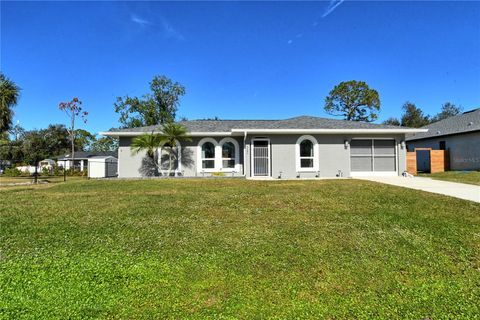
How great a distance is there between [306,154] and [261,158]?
254cm

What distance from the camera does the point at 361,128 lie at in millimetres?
15953

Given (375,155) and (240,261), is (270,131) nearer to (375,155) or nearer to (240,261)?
(375,155)

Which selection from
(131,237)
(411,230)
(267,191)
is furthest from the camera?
(267,191)

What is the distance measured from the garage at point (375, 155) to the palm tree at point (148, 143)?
11147 mm

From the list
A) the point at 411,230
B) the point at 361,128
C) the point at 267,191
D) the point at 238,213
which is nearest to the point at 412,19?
the point at 361,128

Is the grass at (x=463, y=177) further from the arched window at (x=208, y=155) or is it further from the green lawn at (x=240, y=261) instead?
the arched window at (x=208, y=155)

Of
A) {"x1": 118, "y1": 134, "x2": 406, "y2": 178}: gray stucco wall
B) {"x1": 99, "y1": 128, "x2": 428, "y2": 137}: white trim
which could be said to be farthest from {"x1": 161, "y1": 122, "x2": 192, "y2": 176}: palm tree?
{"x1": 118, "y1": 134, "x2": 406, "y2": 178}: gray stucco wall

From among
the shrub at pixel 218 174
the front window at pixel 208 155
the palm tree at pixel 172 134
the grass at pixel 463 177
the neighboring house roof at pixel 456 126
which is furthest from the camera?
the neighboring house roof at pixel 456 126

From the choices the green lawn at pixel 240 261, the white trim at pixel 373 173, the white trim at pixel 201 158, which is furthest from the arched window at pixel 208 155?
the green lawn at pixel 240 261

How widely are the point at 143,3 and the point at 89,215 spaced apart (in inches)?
380

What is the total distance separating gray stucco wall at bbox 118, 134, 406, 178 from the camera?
51.3 ft

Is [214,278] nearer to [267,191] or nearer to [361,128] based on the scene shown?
[267,191]

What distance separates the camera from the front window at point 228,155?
53.9ft

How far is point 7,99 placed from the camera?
21.1 m
